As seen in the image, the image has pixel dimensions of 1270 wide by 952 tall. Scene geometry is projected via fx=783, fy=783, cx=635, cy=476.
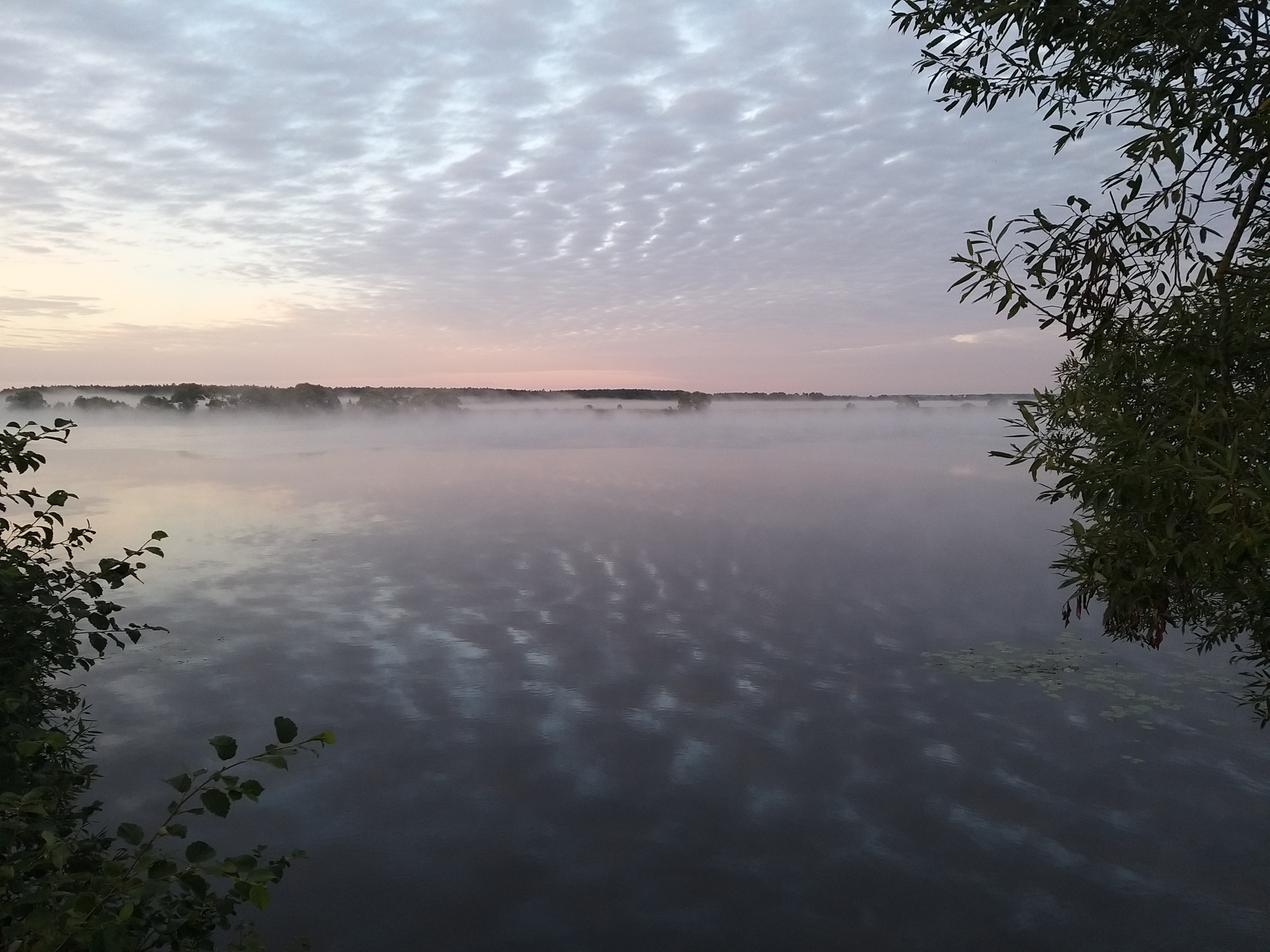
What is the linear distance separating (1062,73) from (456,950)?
13.2 metres

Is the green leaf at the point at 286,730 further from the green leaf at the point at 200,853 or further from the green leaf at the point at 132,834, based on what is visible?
the green leaf at the point at 132,834

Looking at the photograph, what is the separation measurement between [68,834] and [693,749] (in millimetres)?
11060

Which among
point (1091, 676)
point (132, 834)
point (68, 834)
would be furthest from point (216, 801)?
point (1091, 676)

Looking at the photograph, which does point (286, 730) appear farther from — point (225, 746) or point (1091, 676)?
point (1091, 676)

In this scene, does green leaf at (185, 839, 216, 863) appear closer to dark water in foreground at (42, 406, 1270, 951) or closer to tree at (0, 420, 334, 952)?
tree at (0, 420, 334, 952)

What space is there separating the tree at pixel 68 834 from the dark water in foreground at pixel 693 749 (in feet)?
17.0

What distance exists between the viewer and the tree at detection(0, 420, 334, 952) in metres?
3.39

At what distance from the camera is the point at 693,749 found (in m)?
15.3

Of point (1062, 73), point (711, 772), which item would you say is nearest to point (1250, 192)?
point (1062, 73)

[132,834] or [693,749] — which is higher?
[132,834]

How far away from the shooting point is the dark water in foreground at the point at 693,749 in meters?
10.9

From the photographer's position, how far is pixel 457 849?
1218 cm

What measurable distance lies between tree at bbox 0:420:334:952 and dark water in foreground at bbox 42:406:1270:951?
5.20m

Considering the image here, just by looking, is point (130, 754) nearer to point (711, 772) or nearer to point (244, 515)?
point (711, 772)
